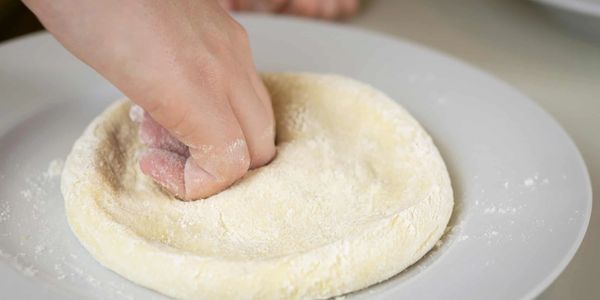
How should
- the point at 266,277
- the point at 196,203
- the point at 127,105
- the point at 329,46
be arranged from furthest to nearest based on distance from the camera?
the point at 329,46 < the point at 127,105 < the point at 196,203 < the point at 266,277

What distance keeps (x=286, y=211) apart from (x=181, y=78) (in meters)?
0.20

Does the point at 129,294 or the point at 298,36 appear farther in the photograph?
the point at 298,36

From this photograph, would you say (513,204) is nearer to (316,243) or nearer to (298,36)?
(316,243)

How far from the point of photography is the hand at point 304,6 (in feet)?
4.77

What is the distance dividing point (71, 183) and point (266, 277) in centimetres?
28

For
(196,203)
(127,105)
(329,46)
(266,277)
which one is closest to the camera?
(266,277)

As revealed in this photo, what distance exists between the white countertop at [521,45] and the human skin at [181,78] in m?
0.49

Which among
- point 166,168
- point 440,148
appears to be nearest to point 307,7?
point 440,148

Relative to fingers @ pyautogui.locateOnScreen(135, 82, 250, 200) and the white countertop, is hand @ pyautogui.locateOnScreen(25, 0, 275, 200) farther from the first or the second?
the white countertop

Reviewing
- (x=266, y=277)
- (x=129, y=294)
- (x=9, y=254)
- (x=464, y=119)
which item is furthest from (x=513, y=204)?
(x=9, y=254)

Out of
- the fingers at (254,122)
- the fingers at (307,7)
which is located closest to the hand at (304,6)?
the fingers at (307,7)

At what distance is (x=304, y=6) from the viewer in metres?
1.46

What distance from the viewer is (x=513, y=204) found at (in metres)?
0.91

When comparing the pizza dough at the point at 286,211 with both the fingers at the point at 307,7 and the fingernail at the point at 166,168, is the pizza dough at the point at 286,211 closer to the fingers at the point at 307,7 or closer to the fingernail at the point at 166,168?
the fingernail at the point at 166,168
